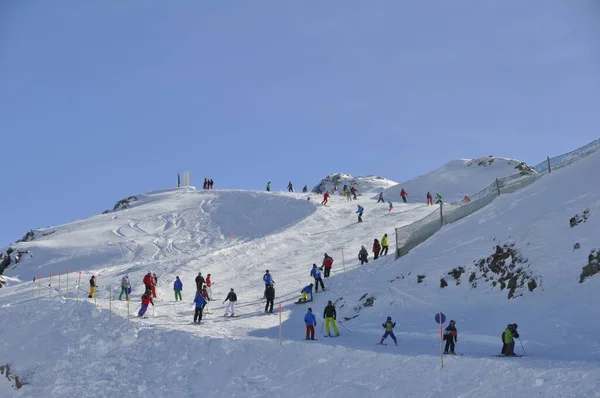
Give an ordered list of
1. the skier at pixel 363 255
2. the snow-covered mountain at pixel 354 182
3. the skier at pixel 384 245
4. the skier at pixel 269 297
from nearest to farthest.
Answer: the skier at pixel 269 297 → the skier at pixel 363 255 → the skier at pixel 384 245 → the snow-covered mountain at pixel 354 182

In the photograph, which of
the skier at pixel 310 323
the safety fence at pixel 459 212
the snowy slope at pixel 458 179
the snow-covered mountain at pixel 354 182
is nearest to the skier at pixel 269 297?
the skier at pixel 310 323

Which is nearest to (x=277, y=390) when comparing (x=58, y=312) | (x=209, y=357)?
(x=209, y=357)

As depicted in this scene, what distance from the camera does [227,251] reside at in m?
40.4

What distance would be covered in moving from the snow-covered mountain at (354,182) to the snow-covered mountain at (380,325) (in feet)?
156

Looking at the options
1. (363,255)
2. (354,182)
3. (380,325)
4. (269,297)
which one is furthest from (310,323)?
(354,182)

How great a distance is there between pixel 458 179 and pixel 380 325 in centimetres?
4731

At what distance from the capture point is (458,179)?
67.3 metres

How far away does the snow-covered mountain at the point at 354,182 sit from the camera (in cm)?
8241

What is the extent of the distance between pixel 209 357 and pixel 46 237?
37.0m

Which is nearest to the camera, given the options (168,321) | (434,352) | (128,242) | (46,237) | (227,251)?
(434,352)

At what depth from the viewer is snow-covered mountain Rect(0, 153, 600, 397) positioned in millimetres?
16125

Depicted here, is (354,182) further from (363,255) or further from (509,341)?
(509,341)

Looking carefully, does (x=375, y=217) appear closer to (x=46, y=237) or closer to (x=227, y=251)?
(x=227, y=251)

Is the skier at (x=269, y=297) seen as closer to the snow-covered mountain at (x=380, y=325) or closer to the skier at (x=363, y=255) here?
the snow-covered mountain at (x=380, y=325)
